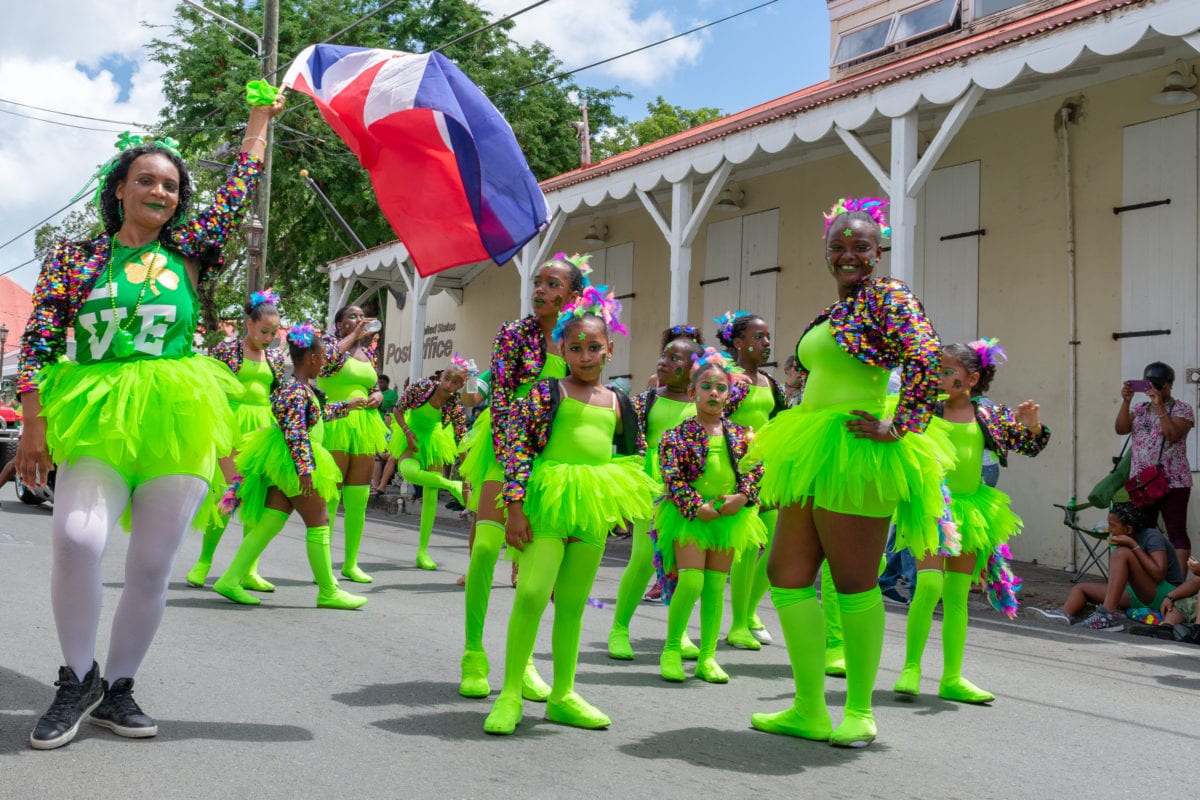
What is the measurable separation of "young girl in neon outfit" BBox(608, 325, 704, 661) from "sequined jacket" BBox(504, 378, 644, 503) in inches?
70.6

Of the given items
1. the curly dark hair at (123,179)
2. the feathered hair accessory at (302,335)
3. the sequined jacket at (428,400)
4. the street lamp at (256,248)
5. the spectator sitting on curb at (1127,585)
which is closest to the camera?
the curly dark hair at (123,179)

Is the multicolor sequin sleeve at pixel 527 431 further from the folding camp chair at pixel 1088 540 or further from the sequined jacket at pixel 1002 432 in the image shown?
the folding camp chair at pixel 1088 540

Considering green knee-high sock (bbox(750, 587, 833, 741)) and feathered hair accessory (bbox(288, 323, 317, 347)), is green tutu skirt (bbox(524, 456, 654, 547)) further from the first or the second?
feathered hair accessory (bbox(288, 323, 317, 347))

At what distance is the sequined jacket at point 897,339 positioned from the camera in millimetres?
4246

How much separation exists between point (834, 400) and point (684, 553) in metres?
1.74

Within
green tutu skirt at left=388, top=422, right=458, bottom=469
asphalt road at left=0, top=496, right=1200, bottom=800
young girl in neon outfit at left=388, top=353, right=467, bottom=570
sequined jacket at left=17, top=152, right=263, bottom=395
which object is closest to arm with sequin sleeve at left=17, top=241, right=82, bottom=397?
sequined jacket at left=17, top=152, right=263, bottom=395

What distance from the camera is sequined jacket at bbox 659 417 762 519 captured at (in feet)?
19.6

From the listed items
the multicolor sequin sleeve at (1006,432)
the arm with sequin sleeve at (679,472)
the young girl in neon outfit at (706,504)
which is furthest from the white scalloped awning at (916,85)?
the arm with sequin sleeve at (679,472)

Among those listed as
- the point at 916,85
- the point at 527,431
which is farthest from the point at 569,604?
the point at 916,85

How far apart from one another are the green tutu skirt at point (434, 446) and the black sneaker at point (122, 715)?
602cm

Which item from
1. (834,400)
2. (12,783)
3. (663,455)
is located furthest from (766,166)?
(12,783)

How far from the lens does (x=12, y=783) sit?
3.49m

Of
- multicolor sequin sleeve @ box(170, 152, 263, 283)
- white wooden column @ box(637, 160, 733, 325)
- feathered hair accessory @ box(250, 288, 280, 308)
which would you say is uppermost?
white wooden column @ box(637, 160, 733, 325)

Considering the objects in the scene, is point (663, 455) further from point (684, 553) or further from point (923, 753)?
point (923, 753)
